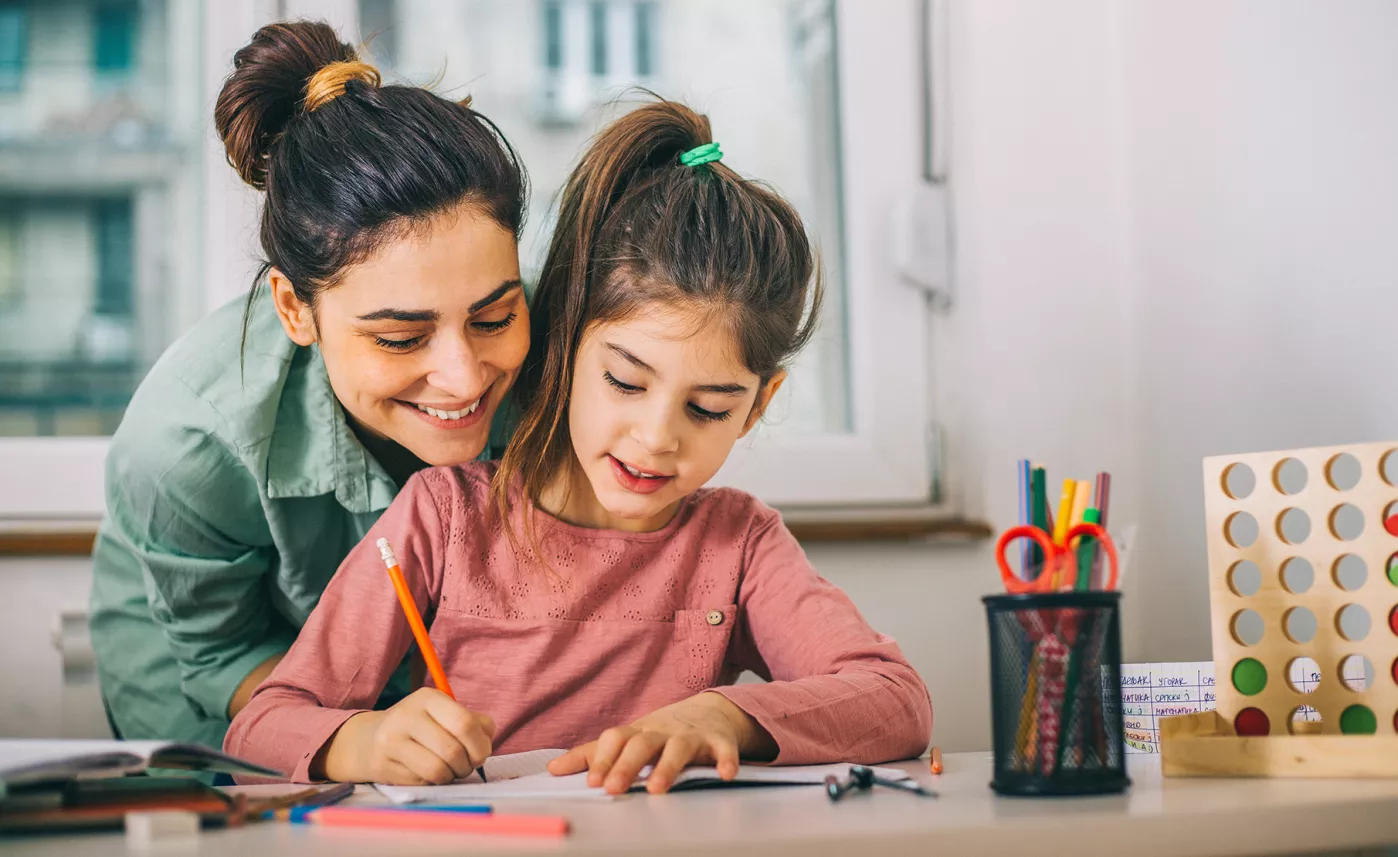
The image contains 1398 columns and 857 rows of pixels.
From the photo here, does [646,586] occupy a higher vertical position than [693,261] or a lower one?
lower

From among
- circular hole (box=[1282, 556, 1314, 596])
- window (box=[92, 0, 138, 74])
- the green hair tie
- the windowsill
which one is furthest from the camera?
window (box=[92, 0, 138, 74])

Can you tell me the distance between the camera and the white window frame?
1554 mm

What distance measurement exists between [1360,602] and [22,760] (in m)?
0.73

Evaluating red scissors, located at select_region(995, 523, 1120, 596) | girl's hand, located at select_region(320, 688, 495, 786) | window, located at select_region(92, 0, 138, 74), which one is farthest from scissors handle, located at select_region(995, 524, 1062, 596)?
window, located at select_region(92, 0, 138, 74)

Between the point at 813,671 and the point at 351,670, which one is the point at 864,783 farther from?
the point at 351,670

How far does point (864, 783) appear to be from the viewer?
0.66 m

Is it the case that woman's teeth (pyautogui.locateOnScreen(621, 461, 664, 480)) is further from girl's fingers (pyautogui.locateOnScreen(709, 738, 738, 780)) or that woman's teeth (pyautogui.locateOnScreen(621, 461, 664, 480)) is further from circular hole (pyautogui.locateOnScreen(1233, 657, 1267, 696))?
circular hole (pyautogui.locateOnScreen(1233, 657, 1267, 696))

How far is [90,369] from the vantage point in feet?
5.13

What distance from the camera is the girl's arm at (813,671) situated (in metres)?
0.81

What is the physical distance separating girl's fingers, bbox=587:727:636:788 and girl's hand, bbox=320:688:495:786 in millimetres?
80

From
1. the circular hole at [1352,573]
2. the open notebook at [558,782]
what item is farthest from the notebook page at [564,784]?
the circular hole at [1352,573]

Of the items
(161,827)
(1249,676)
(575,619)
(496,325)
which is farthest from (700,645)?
(161,827)

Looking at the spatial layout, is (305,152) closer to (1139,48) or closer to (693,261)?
(693,261)

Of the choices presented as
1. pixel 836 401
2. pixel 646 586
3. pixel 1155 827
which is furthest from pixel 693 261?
pixel 836 401
